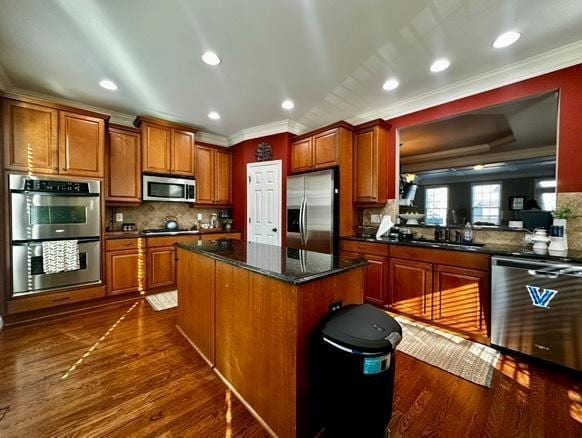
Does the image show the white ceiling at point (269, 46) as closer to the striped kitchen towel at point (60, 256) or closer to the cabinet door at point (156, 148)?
the cabinet door at point (156, 148)

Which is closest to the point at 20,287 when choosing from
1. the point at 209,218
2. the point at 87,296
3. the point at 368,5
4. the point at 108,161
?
the point at 87,296

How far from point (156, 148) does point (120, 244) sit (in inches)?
62.3

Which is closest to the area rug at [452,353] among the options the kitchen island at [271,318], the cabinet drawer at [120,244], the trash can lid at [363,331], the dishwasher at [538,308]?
the dishwasher at [538,308]

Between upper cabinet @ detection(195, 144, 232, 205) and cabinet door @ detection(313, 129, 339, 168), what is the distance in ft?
6.66

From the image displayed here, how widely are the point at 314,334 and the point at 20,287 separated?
341cm

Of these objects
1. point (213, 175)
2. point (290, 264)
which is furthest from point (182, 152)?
point (290, 264)

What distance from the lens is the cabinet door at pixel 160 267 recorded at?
3604 millimetres

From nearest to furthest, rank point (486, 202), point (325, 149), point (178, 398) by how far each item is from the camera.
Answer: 1. point (178, 398)
2. point (325, 149)
3. point (486, 202)

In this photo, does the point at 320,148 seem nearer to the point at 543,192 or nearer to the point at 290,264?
the point at 290,264

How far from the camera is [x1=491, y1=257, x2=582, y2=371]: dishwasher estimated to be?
1.80 metres

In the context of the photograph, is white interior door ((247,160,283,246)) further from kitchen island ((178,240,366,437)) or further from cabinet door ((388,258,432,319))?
kitchen island ((178,240,366,437))

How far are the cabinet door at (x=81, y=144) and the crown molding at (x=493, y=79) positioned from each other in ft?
12.5

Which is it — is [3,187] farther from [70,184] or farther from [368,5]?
[368,5]

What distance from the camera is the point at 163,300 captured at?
11.2ft
